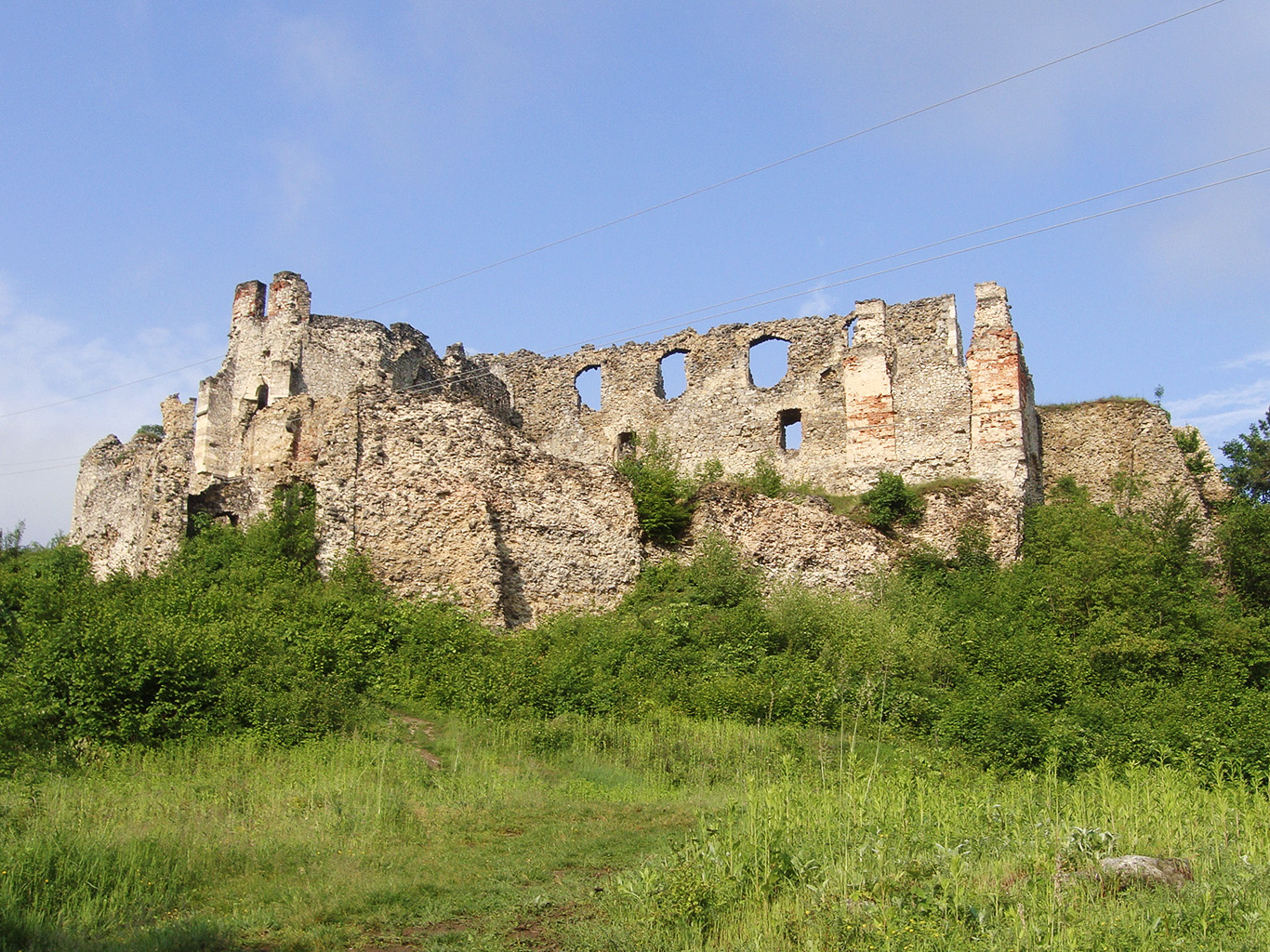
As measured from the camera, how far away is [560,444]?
2675 centimetres

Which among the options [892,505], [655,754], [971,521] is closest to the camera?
[655,754]

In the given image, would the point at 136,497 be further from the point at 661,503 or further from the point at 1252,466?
the point at 1252,466

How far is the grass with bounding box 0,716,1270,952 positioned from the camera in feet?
23.0

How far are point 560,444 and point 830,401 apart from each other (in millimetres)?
6591

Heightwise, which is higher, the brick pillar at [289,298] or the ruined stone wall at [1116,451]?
the brick pillar at [289,298]

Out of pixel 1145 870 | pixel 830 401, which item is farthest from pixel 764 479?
pixel 1145 870

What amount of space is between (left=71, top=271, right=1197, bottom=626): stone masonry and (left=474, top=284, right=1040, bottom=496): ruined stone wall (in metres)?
0.04

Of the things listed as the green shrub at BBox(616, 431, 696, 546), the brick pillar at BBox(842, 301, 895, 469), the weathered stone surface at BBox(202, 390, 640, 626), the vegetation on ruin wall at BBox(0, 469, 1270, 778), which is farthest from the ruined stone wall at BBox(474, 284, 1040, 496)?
the weathered stone surface at BBox(202, 390, 640, 626)

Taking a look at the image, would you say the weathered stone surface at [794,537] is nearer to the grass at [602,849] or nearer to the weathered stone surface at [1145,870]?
the grass at [602,849]

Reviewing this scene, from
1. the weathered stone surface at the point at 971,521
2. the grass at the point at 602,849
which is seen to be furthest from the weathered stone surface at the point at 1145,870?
the weathered stone surface at the point at 971,521

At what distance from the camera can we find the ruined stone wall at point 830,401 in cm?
2222

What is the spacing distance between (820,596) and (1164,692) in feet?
16.5

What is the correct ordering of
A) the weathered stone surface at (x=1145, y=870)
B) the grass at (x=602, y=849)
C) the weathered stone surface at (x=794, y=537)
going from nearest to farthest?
the grass at (x=602, y=849) < the weathered stone surface at (x=1145, y=870) < the weathered stone surface at (x=794, y=537)

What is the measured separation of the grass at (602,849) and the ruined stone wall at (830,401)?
10.9 m
